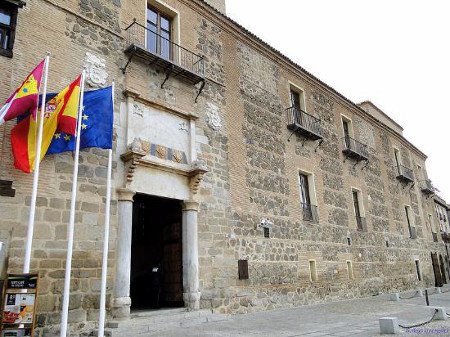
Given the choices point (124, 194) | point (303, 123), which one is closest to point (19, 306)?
point (124, 194)

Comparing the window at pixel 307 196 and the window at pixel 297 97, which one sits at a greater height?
the window at pixel 297 97

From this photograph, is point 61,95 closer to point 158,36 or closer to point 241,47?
point 158,36

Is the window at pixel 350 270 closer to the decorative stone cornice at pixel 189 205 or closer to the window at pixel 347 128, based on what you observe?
the window at pixel 347 128

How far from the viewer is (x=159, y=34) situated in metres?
10.6

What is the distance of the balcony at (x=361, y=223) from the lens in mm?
16831

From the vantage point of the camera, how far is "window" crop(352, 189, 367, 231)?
55.7 feet

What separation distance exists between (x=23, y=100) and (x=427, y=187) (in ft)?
88.1

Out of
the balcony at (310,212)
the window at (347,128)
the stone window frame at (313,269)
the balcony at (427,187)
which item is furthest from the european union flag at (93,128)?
the balcony at (427,187)

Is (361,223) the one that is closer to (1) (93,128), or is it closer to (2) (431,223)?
(2) (431,223)

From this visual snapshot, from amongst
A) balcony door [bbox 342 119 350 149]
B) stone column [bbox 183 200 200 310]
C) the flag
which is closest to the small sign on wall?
the flag

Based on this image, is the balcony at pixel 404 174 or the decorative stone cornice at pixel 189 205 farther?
the balcony at pixel 404 174

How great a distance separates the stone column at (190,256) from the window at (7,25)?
5.21 meters

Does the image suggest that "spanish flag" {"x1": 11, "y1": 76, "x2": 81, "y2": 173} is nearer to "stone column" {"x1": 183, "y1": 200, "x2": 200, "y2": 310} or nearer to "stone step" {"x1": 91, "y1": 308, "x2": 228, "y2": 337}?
"stone step" {"x1": 91, "y1": 308, "x2": 228, "y2": 337}

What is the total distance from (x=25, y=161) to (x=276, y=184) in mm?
8046
